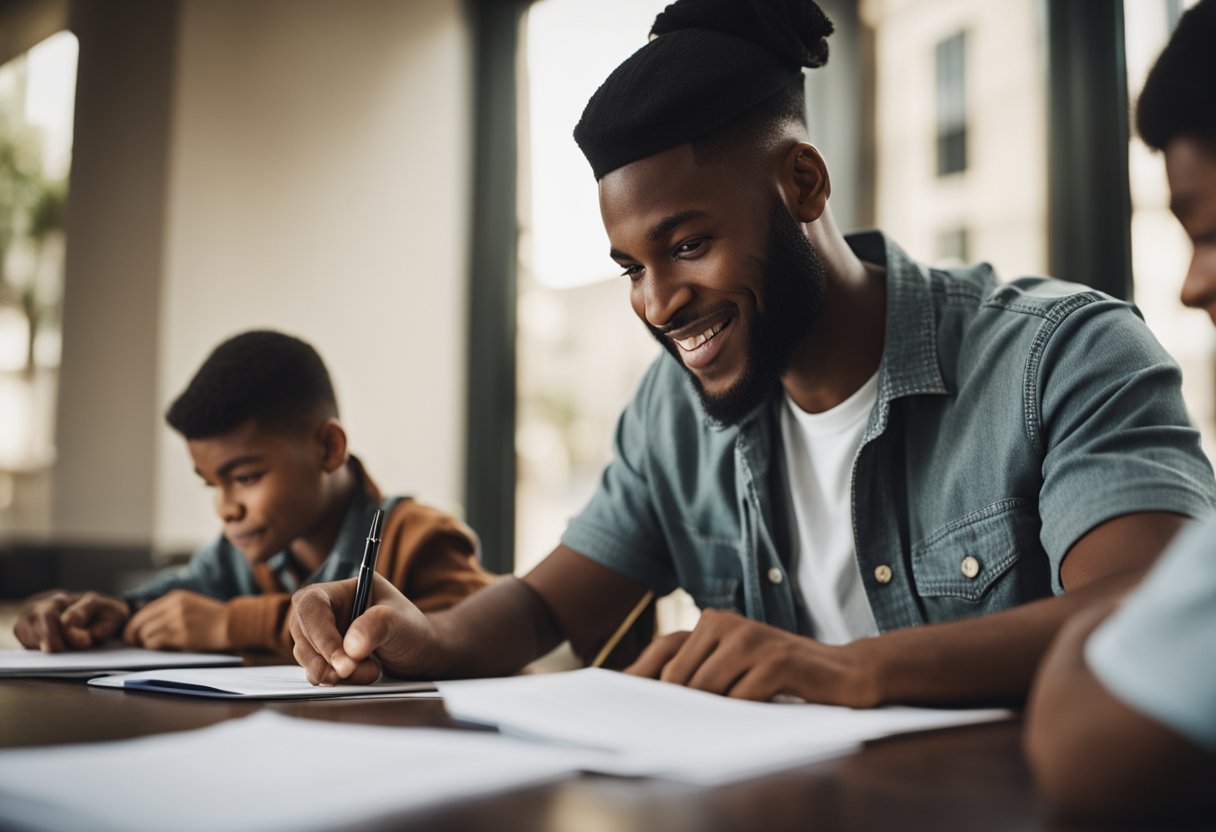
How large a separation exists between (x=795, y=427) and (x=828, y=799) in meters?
0.86

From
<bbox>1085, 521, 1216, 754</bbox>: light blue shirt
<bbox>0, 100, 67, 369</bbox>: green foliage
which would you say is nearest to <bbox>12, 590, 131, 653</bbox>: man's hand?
<bbox>1085, 521, 1216, 754</bbox>: light blue shirt

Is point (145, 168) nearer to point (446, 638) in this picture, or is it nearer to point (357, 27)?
point (357, 27)

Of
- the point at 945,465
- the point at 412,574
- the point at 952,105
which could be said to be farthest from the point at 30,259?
the point at 945,465

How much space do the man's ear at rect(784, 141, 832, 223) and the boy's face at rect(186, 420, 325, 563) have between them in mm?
817

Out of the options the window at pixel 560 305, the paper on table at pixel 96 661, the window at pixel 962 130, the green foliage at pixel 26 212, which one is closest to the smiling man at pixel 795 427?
the paper on table at pixel 96 661

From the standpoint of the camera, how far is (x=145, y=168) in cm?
276

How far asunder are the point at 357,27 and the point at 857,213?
1616 mm

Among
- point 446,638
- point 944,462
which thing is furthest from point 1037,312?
point 446,638

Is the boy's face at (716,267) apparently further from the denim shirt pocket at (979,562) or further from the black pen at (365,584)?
the black pen at (365,584)

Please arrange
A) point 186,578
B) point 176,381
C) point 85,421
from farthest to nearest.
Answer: point 85,421 < point 176,381 < point 186,578

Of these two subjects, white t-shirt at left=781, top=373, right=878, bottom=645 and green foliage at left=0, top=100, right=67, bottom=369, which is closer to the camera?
white t-shirt at left=781, top=373, right=878, bottom=645

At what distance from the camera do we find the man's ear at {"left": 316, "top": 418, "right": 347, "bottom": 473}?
164cm

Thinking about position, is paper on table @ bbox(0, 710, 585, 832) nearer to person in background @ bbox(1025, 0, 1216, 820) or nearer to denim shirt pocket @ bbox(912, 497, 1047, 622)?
person in background @ bbox(1025, 0, 1216, 820)

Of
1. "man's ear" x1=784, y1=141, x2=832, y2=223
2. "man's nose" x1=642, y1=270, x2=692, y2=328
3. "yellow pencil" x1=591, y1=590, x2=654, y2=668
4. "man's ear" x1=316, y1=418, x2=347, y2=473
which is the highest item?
"man's ear" x1=784, y1=141, x2=832, y2=223
